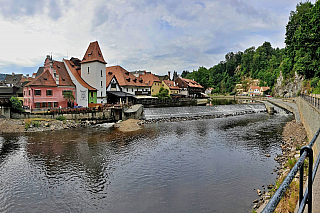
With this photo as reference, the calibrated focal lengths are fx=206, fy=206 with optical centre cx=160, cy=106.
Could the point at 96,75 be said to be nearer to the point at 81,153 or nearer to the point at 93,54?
the point at 93,54

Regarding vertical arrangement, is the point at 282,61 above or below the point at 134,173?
above

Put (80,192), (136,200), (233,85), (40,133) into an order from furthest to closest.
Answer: (233,85) < (40,133) < (80,192) < (136,200)

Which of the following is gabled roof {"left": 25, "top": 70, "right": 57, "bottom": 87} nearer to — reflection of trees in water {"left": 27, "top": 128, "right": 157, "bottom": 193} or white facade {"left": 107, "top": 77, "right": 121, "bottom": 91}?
reflection of trees in water {"left": 27, "top": 128, "right": 157, "bottom": 193}

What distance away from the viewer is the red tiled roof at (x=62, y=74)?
115 feet

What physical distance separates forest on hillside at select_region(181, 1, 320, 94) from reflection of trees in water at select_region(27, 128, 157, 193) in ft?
108

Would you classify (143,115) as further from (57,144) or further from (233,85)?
(233,85)

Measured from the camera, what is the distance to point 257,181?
36.1 ft

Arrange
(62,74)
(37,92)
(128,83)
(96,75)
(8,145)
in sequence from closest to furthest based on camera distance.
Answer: (8,145) → (37,92) → (62,74) → (96,75) → (128,83)

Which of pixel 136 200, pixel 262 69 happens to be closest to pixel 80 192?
pixel 136 200

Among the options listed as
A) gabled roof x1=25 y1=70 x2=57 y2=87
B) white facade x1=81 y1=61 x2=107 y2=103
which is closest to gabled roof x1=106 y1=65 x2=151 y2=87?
white facade x1=81 y1=61 x2=107 y2=103

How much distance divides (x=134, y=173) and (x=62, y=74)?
30.1 metres

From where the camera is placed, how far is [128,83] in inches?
2003

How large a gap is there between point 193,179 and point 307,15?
44.0 m

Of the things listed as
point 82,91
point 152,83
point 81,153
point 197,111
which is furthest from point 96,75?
point 81,153
